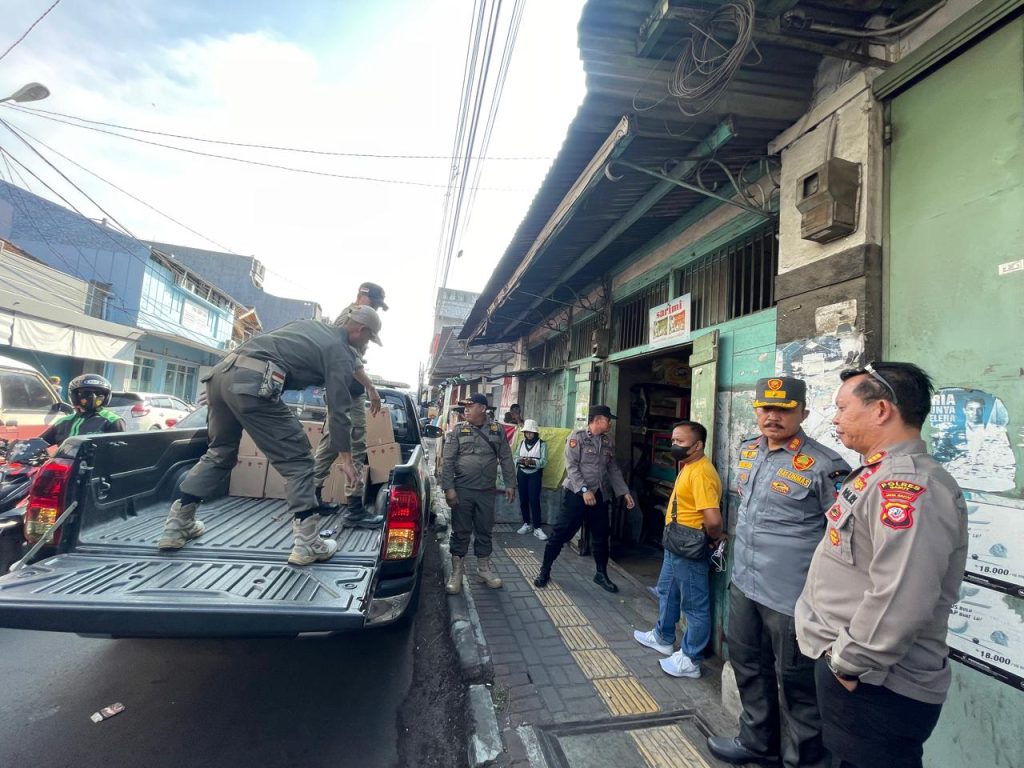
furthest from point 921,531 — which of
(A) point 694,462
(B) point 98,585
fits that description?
(B) point 98,585

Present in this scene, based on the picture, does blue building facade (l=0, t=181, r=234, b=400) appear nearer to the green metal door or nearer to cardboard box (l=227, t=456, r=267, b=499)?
cardboard box (l=227, t=456, r=267, b=499)

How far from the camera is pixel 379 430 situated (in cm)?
403

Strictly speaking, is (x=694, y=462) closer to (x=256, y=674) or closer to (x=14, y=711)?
(x=256, y=674)

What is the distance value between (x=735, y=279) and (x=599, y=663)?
3.29 meters

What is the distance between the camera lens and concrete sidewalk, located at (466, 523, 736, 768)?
233 cm

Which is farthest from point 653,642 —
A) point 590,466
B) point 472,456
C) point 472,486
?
point 472,456

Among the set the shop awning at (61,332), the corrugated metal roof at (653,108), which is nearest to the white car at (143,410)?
the shop awning at (61,332)

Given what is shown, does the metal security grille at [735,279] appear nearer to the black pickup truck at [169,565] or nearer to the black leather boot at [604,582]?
the black leather boot at [604,582]

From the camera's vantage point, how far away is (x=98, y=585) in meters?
2.11

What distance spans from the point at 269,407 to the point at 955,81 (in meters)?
4.08

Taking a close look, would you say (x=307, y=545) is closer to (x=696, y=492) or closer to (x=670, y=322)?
(x=696, y=492)

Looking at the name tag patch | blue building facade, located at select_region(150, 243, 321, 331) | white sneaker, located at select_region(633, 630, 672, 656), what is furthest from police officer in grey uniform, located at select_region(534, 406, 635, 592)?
blue building facade, located at select_region(150, 243, 321, 331)

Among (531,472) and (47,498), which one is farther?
(531,472)

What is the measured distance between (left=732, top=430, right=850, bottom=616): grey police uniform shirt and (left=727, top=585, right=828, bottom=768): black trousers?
0.11 metres
